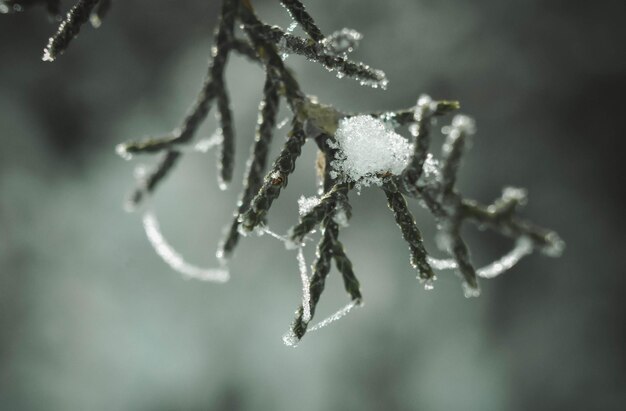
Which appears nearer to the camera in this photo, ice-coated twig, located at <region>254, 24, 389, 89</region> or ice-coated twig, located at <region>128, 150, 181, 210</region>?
ice-coated twig, located at <region>128, 150, 181, 210</region>

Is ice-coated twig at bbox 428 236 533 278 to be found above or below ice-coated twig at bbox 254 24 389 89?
below

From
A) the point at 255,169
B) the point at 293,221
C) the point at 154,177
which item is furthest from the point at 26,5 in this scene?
the point at 293,221

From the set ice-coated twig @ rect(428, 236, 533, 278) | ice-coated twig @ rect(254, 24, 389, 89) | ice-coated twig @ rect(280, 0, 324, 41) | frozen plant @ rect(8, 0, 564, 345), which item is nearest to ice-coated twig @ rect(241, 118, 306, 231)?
frozen plant @ rect(8, 0, 564, 345)

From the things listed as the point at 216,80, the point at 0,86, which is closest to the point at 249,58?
the point at 216,80

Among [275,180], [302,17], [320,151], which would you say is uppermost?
[302,17]

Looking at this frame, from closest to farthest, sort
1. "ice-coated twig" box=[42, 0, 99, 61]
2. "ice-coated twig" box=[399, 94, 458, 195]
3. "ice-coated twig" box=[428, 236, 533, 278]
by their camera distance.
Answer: "ice-coated twig" box=[428, 236, 533, 278] < "ice-coated twig" box=[399, 94, 458, 195] < "ice-coated twig" box=[42, 0, 99, 61]

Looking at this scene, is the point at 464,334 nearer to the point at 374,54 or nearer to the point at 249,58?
the point at 374,54

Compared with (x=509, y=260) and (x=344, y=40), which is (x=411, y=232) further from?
(x=344, y=40)

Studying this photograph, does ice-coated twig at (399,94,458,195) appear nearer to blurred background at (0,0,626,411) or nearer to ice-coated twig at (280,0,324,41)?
ice-coated twig at (280,0,324,41)
